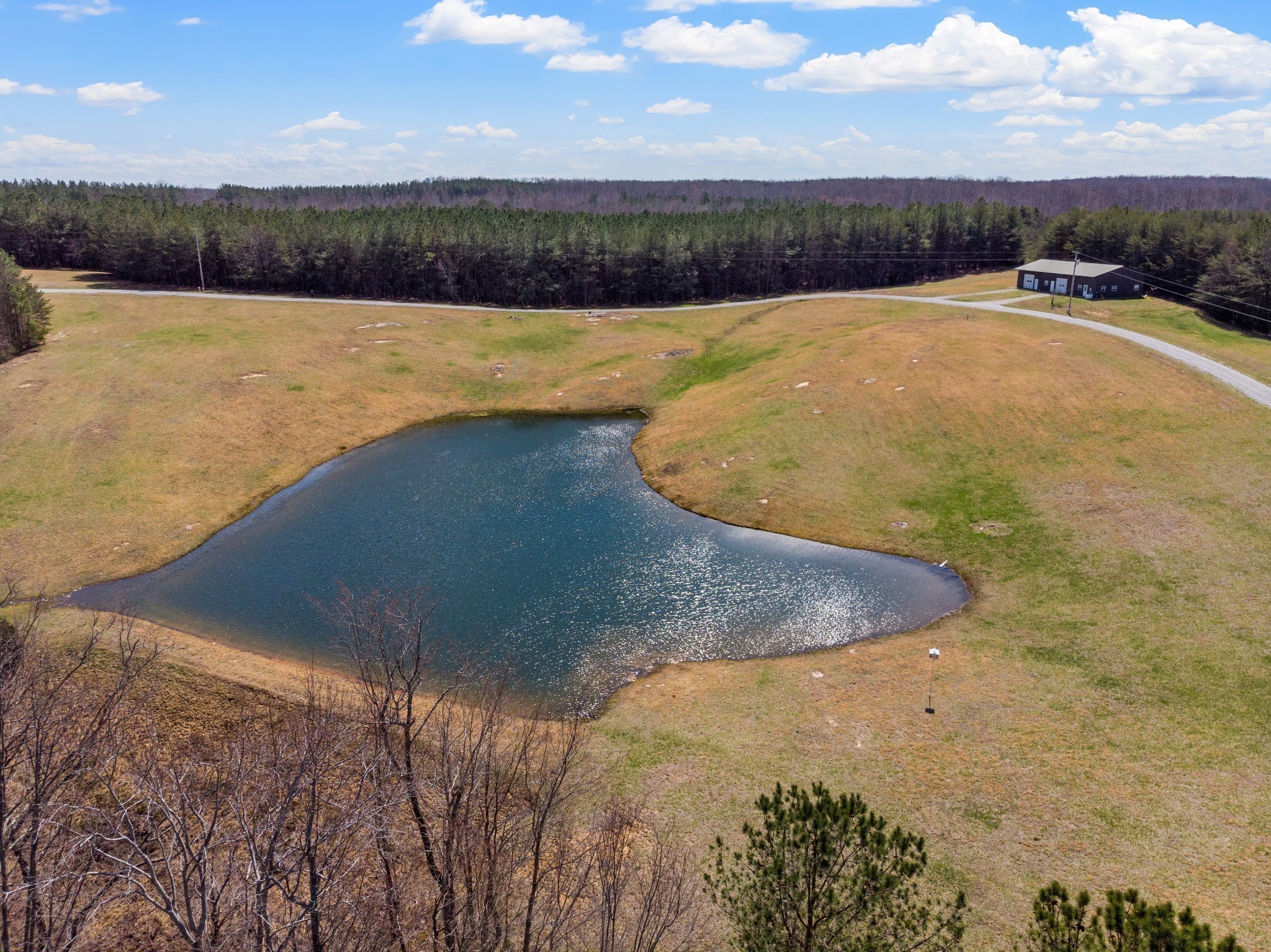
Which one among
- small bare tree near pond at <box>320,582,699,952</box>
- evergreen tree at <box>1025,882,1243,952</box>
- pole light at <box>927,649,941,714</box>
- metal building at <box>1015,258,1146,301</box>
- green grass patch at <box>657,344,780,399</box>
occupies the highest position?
metal building at <box>1015,258,1146,301</box>

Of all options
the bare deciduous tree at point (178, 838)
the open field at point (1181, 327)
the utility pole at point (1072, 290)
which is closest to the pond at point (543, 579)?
the bare deciduous tree at point (178, 838)

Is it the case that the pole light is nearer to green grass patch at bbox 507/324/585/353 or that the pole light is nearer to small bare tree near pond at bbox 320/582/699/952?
small bare tree near pond at bbox 320/582/699/952

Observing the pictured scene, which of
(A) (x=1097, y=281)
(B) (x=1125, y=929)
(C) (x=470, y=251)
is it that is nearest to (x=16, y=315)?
(C) (x=470, y=251)

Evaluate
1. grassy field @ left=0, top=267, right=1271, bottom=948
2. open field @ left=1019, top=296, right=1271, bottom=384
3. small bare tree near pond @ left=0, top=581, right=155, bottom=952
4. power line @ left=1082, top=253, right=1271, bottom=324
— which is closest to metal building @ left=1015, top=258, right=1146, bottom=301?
power line @ left=1082, top=253, right=1271, bottom=324

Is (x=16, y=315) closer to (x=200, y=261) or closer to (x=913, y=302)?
(x=200, y=261)

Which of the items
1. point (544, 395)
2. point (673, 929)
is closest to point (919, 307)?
point (544, 395)

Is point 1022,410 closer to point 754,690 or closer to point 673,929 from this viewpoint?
point 754,690
